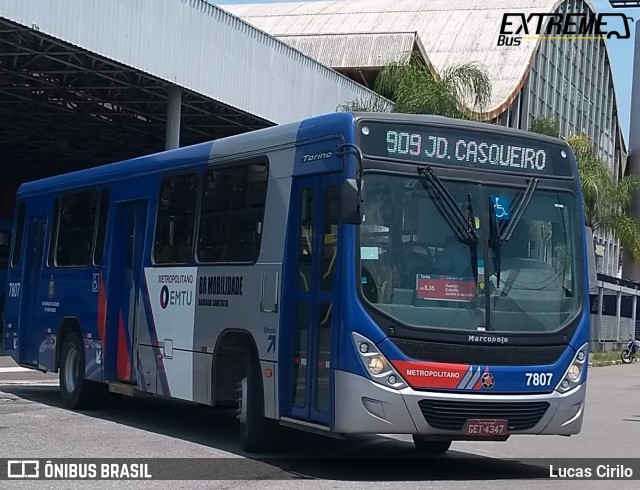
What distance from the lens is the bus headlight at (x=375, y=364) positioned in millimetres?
9844

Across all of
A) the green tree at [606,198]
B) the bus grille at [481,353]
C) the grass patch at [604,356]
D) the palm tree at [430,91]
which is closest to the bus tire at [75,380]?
the bus grille at [481,353]

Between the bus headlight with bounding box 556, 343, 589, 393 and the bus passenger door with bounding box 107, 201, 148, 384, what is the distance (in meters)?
5.35

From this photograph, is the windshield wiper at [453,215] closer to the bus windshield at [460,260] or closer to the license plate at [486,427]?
the bus windshield at [460,260]

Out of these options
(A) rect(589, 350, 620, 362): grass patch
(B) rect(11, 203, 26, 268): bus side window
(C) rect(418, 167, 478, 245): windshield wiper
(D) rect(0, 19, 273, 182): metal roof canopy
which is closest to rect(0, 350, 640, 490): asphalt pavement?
(B) rect(11, 203, 26, 268): bus side window

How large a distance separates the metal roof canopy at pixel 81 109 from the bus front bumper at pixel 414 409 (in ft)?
45.3

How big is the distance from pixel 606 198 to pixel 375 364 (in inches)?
1351

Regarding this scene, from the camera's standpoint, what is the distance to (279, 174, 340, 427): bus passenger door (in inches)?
401

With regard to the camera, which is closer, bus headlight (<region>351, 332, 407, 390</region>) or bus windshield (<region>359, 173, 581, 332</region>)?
bus headlight (<region>351, 332, 407, 390</region>)

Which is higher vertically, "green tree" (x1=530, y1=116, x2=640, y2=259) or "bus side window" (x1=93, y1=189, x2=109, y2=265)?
"green tree" (x1=530, y1=116, x2=640, y2=259)

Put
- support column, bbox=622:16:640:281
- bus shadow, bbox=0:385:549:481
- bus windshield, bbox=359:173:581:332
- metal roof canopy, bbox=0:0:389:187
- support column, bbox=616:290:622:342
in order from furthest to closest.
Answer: support column, bbox=622:16:640:281 → support column, bbox=616:290:622:342 → metal roof canopy, bbox=0:0:389:187 → bus shadow, bbox=0:385:549:481 → bus windshield, bbox=359:173:581:332

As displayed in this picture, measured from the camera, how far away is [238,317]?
38.0ft

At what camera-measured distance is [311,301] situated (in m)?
10.5

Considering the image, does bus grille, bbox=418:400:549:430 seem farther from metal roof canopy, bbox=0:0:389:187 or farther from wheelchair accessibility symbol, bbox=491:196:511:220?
metal roof canopy, bbox=0:0:389:187

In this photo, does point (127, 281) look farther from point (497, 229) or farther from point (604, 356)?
point (604, 356)
